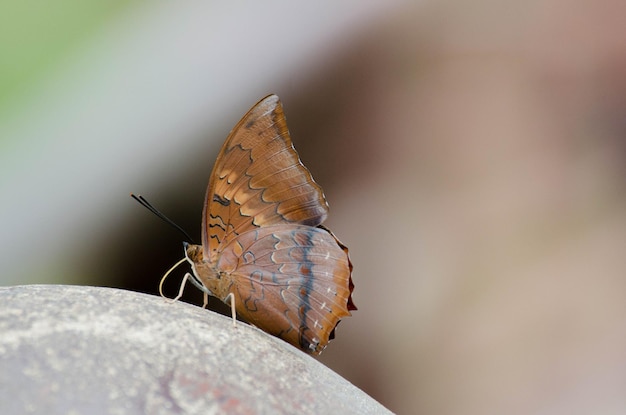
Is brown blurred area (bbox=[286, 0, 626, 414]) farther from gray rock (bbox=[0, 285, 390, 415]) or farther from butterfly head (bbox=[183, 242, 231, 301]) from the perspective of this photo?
gray rock (bbox=[0, 285, 390, 415])

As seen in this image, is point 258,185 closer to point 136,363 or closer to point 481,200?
point 136,363

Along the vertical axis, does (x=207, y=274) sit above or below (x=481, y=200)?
below

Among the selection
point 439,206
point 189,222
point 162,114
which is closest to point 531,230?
point 439,206

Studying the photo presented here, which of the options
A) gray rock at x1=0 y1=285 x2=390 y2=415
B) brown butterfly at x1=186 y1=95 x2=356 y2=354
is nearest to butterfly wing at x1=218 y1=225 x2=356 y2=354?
brown butterfly at x1=186 y1=95 x2=356 y2=354

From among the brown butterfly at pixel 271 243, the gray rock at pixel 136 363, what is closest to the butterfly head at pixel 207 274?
the brown butterfly at pixel 271 243

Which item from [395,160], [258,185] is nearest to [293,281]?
[258,185]

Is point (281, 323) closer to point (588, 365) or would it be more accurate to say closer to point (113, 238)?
point (113, 238)
